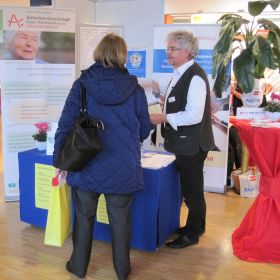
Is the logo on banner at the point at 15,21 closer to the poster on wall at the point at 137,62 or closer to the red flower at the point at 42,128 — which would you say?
the red flower at the point at 42,128

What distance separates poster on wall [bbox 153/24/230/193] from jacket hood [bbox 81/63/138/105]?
1995mm

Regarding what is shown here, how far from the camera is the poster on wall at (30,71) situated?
3562 millimetres

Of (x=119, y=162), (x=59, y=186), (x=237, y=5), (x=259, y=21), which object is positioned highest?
(x=237, y=5)

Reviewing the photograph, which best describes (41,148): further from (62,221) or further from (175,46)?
(175,46)

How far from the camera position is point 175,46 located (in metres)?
2.57

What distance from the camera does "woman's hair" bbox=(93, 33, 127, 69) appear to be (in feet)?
6.77

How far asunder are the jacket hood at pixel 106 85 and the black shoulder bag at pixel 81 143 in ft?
0.18

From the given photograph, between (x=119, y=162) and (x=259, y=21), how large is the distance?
147cm

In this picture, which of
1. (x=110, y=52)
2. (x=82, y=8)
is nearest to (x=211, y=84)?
(x=82, y=8)

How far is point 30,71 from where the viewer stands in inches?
144

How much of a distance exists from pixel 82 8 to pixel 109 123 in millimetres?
2758

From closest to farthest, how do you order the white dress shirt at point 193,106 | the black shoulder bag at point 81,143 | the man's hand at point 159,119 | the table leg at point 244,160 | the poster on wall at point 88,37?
the black shoulder bag at point 81,143 < the white dress shirt at point 193,106 < the man's hand at point 159,119 < the poster on wall at point 88,37 < the table leg at point 244,160

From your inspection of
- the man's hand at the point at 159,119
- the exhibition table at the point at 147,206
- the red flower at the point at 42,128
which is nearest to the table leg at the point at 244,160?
the exhibition table at the point at 147,206

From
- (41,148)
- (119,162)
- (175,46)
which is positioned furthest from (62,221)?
(175,46)
